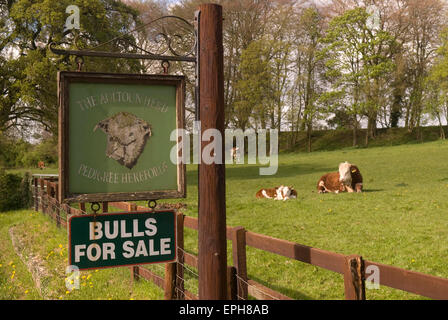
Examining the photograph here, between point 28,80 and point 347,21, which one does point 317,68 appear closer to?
point 347,21

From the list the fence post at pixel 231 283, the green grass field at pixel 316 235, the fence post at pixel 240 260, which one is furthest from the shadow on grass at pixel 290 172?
the fence post at pixel 231 283

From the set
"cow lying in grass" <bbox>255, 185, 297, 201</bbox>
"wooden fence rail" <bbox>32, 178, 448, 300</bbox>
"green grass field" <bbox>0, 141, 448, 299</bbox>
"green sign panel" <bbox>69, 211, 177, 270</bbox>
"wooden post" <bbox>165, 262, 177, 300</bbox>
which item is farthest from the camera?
"cow lying in grass" <bbox>255, 185, 297, 201</bbox>

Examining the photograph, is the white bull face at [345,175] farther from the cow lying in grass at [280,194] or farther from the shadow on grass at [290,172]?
the shadow on grass at [290,172]

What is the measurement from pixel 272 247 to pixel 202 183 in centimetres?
177

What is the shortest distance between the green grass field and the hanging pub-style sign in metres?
3.26

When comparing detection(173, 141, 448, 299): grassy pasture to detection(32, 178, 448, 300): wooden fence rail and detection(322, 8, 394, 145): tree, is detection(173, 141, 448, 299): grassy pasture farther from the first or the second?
detection(322, 8, 394, 145): tree

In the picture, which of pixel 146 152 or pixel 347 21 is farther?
pixel 347 21

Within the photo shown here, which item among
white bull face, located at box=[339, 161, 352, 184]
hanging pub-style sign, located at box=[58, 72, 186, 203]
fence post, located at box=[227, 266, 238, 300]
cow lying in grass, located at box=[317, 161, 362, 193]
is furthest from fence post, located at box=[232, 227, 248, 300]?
white bull face, located at box=[339, 161, 352, 184]

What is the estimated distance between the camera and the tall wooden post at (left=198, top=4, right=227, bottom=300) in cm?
343

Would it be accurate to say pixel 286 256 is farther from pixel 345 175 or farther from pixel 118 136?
pixel 345 175

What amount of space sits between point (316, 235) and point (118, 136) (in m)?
7.43

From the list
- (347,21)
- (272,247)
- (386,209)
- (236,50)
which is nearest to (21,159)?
(236,50)

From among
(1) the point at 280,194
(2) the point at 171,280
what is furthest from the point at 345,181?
(2) the point at 171,280
